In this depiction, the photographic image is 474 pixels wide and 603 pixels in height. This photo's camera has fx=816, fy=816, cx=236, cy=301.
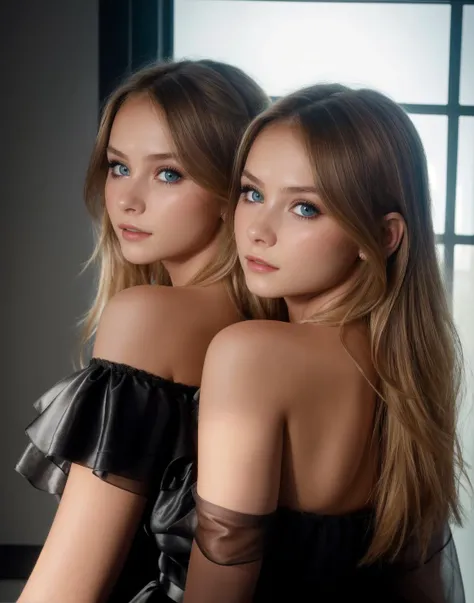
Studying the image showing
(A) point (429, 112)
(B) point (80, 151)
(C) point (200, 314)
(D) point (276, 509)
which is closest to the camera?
(D) point (276, 509)

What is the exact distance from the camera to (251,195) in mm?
887

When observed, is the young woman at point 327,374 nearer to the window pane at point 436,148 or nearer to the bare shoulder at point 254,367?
the bare shoulder at point 254,367

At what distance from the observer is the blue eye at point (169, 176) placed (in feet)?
3.13

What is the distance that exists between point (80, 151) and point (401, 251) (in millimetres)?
902

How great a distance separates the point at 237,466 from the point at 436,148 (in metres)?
1.15

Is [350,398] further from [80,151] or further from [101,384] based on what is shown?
[80,151]

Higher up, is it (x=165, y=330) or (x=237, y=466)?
(x=165, y=330)

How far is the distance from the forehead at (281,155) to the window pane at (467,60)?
39.9 inches

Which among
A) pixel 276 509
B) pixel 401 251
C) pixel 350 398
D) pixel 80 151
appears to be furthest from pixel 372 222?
pixel 80 151

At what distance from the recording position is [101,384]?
896 millimetres

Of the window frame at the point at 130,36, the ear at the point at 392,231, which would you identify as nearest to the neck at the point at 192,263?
the ear at the point at 392,231

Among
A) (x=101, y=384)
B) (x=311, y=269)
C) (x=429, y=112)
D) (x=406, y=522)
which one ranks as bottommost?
(x=406, y=522)

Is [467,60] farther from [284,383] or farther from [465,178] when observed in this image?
[284,383]

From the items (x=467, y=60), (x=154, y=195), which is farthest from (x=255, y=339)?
(x=467, y=60)
